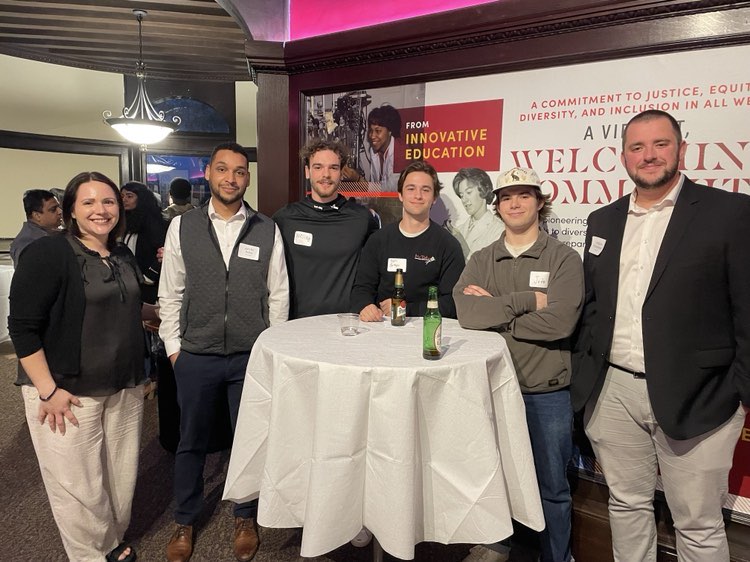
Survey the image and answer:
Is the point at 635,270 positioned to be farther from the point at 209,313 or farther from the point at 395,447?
the point at 209,313

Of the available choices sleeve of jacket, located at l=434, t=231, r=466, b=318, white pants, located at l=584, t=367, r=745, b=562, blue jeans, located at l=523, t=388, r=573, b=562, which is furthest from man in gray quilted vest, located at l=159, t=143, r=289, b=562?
white pants, located at l=584, t=367, r=745, b=562

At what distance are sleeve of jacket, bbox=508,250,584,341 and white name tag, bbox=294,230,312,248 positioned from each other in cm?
104

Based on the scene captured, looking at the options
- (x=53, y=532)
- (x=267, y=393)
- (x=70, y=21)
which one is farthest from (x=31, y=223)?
(x=267, y=393)

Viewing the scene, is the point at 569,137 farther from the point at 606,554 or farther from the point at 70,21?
the point at 70,21

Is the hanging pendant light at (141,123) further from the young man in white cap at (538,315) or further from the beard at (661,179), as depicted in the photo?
the beard at (661,179)

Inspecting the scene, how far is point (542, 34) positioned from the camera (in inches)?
86.2

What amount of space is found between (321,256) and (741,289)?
1612 mm

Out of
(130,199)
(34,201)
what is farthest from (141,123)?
(130,199)

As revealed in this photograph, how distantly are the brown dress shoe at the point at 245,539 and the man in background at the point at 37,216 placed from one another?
3.18 meters

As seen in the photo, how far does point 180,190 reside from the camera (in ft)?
14.0

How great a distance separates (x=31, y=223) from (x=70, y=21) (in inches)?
97.5

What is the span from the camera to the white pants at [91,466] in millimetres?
1828

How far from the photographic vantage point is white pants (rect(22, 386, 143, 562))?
6.00ft

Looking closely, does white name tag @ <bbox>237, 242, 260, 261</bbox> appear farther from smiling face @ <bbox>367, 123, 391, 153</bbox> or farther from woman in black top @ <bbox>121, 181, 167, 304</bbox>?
woman in black top @ <bbox>121, 181, 167, 304</bbox>
